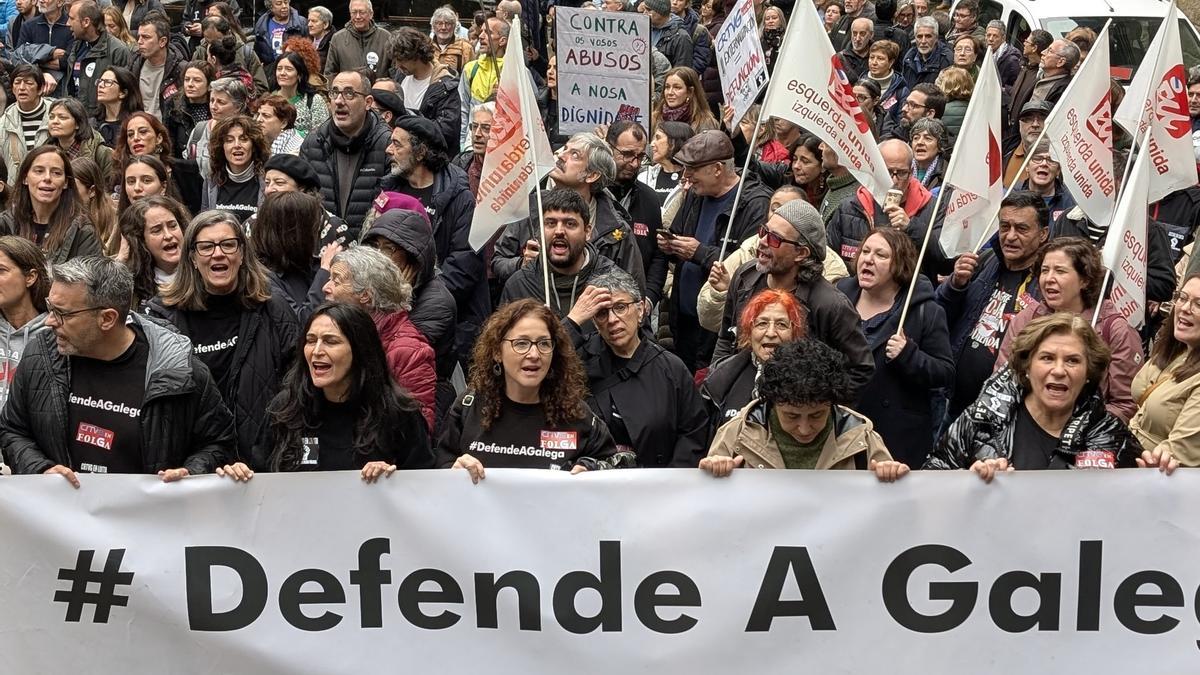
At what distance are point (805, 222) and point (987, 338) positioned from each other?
117 centimetres

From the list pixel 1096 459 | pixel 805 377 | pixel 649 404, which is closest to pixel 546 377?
pixel 649 404

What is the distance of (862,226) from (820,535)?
3467 mm

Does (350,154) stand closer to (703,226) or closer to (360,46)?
(703,226)

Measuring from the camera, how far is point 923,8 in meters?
16.3

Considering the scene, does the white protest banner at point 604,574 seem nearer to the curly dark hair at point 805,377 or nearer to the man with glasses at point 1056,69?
the curly dark hair at point 805,377

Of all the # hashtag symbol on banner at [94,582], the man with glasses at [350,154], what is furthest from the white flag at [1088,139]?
the # hashtag symbol on banner at [94,582]

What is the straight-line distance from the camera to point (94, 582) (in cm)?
548

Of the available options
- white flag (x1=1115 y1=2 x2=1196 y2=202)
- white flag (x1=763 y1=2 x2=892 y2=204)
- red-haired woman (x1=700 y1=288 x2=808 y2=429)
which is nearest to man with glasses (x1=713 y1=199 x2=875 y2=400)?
red-haired woman (x1=700 y1=288 x2=808 y2=429)

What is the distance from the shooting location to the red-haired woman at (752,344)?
6.11 m

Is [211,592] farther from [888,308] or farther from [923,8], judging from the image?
[923,8]

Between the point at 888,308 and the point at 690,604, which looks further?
the point at 888,308

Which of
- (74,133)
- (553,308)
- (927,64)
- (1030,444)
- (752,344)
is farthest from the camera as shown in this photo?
(927,64)

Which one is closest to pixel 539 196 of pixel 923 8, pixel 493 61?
pixel 493 61

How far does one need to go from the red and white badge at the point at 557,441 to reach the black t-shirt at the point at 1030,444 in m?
1.50
